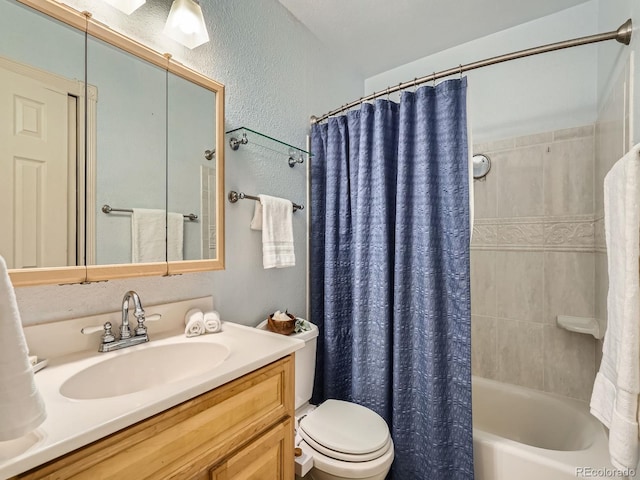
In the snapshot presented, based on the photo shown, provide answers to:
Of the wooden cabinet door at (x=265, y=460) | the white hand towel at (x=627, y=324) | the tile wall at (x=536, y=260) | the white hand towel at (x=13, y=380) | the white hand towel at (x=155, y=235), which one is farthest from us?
the tile wall at (x=536, y=260)

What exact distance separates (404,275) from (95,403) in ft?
4.14

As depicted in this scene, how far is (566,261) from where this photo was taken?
176 cm

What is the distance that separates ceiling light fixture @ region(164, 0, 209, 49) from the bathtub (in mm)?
2012

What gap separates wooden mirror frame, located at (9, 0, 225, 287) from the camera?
0.87 m

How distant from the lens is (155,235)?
1138mm

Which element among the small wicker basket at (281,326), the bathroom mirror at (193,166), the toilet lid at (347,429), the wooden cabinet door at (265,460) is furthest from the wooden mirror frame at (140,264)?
the toilet lid at (347,429)

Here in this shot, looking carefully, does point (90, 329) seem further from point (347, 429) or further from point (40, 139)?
point (347, 429)

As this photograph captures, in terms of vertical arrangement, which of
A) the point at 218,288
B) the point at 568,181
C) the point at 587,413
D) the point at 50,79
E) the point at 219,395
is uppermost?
the point at 50,79

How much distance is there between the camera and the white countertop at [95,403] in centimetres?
53

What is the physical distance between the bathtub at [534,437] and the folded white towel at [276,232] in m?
1.22

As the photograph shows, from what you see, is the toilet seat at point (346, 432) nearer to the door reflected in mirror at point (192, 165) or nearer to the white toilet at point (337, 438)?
the white toilet at point (337, 438)

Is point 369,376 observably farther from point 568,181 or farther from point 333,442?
point 568,181

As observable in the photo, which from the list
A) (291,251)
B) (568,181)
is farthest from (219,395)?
(568,181)

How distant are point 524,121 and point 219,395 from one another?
2.21m
